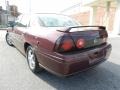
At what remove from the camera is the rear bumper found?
253 cm

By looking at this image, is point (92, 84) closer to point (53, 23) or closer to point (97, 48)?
point (97, 48)

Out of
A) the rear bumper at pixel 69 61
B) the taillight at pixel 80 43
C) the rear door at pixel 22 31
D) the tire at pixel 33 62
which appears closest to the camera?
the rear bumper at pixel 69 61

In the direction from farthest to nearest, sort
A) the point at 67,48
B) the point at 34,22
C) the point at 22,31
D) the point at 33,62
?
the point at 22,31 → the point at 34,22 → the point at 33,62 → the point at 67,48

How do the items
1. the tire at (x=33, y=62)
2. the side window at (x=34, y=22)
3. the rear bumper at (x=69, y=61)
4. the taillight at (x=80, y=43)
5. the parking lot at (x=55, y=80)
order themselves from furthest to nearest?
the side window at (x=34, y=22), the tire at (x=33, y=62), the parking lot at (x=55, y=80), the taillight at (x=80, y=43), the rear bumper at (x=69, y=61)

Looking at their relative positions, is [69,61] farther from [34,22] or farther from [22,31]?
[22,31]

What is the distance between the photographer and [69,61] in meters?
2.52

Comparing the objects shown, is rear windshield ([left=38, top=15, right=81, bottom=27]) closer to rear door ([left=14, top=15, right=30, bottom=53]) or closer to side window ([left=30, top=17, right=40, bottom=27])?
side window ([left=30, top=17, right=40, bottom=27])

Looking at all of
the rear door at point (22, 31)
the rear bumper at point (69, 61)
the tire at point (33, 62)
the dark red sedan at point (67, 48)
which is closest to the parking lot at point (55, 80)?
the tire at point (33, 62)

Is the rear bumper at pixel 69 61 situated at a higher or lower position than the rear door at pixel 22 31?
lower

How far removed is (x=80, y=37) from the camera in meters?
2.75

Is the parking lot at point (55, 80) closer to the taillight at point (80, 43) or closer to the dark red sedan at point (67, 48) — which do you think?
the dark red sedan at point (67, 48)

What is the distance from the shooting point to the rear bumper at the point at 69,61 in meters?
2.53

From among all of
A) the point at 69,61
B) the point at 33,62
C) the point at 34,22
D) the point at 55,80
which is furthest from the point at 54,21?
the point at 69,61

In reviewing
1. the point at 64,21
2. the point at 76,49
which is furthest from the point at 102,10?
the point at 76,49
